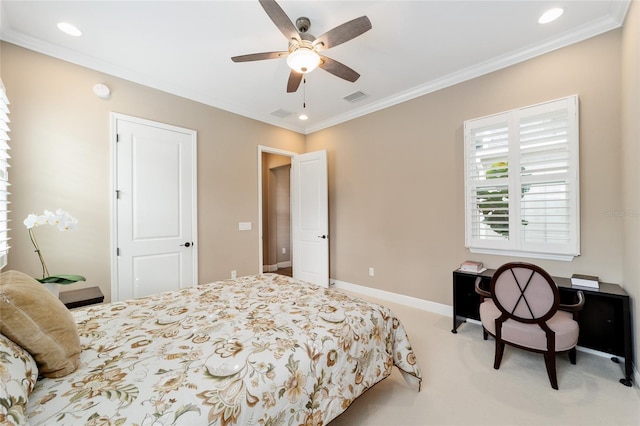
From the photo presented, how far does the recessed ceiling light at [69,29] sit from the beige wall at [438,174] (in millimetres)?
3287

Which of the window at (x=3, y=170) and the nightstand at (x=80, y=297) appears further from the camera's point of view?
the nightstand at (x=80, y=297)

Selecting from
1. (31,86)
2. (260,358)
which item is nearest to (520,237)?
(260,358)

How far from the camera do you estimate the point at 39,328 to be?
104 centimetres

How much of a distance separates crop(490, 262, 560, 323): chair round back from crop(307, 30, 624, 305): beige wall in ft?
2.96

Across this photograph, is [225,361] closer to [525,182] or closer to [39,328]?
[39,328]

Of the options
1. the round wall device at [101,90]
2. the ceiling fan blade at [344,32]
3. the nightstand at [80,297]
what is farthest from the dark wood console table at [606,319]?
the round wall device at [101,90]

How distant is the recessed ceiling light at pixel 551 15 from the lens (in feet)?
7.02

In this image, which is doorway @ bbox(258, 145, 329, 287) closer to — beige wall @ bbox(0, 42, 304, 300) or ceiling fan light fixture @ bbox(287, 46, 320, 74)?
beige wall @ bbox(0, 42, 304, 300)

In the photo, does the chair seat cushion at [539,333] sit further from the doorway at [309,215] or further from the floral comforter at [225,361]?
the doorway at [309,215]

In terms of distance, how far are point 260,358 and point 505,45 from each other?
345cm

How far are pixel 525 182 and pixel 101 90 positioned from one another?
4503 mm

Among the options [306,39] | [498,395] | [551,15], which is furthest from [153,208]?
[551,15]

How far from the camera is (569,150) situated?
2391 millimetres

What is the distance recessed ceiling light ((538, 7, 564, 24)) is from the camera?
214cm
